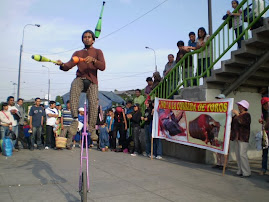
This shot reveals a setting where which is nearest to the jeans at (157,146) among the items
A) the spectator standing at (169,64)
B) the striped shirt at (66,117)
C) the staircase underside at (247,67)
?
the staircase underside at (247,67)

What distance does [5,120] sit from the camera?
395 inches

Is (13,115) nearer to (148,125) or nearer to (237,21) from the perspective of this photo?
(148,125)

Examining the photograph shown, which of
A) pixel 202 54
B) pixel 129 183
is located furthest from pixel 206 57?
pixel 129 183

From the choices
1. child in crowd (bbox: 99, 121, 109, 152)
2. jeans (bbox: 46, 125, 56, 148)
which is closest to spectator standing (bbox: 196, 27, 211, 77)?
child in crowd (bbox: 99, 121, 109, 152)

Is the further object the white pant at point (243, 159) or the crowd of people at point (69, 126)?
the crowd of people at point (69, 126)

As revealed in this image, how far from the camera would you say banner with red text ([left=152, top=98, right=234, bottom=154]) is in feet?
22.7

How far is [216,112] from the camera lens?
23.9 feet

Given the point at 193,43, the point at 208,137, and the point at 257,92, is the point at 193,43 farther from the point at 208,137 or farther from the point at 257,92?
the point at 208,137

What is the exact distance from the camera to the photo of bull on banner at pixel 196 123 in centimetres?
691

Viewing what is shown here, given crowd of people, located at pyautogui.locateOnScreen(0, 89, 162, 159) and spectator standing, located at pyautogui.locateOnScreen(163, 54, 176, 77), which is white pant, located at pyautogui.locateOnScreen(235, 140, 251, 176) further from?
spectator standing, located at pyautogui.locateOnScreen(163, 54, 176, 77)

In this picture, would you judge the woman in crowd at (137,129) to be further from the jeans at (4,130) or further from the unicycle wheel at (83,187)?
the unicycle wheel at (83,187)

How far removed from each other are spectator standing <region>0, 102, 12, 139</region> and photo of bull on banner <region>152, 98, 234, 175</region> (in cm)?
552

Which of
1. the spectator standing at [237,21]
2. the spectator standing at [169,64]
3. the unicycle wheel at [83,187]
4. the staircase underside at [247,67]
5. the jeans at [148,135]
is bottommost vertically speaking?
the unicycle wheel at [83,187]

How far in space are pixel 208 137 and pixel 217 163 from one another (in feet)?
2.76
